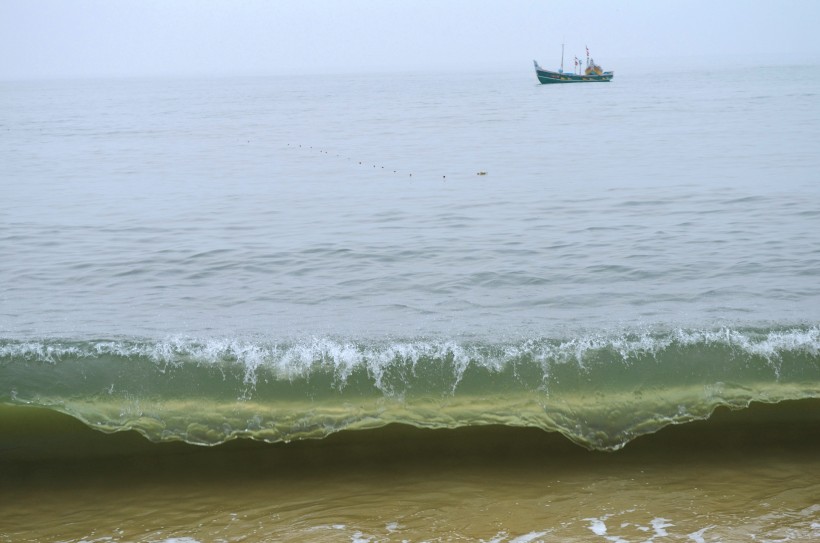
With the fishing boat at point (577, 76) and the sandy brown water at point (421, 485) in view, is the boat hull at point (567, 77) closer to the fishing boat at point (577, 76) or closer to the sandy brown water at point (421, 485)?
the fishing boat at point (577, 76)

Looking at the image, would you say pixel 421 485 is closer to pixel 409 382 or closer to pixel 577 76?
pixel 409 382

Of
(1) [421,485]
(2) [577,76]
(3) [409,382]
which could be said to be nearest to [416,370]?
(3) [409,382]

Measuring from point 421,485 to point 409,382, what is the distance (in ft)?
3.02

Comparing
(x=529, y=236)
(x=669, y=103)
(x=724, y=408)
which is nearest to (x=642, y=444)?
(x=724, y=408)

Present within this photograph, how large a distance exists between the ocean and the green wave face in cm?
2

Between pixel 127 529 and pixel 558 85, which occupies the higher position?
pixel 558 85

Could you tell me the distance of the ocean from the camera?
193 inches

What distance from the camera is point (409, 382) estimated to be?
5.96m

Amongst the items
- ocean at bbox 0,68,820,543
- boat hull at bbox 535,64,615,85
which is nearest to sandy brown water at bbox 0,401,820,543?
ocean at bbox 0,68,820,543

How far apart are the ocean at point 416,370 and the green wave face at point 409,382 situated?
18 millimetres

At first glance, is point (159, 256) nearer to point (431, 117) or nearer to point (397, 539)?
point (397, 539)

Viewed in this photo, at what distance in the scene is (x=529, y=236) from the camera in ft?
37.3

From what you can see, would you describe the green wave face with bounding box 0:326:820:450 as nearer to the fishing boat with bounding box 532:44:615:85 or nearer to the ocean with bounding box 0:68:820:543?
the ocean with bounding box 0:68:820:543

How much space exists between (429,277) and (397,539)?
4956 millimetres
